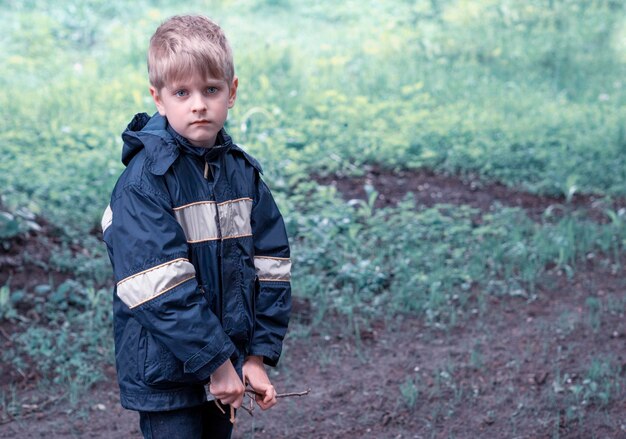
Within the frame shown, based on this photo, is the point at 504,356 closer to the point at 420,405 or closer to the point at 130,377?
the point at 420,405

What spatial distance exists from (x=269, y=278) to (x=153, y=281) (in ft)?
1.50

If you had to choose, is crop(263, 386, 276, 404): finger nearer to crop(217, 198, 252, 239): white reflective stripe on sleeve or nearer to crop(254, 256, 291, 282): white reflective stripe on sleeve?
crop(254, 256, 291, 282): white reflective stripe on sleeve

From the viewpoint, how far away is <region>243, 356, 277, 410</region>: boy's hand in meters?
2.70

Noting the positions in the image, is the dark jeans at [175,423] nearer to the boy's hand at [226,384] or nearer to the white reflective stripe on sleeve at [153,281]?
the boy's hand at [226,384]

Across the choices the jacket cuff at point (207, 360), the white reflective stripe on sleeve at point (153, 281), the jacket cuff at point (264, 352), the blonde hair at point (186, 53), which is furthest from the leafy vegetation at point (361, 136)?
the blonde hair at point (186, 53)

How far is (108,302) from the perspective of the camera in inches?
214

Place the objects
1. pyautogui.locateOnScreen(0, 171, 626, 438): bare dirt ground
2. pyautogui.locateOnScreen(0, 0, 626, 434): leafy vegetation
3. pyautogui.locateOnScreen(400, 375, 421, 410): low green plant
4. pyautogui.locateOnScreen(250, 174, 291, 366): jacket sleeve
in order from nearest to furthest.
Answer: pyautogui.locateOnScreen(250, 174, 291, 366): jacket sleeve
pyautogui.locateOnScreen(0, 171, 626, 438): bare dirt ground
pyautogui.locateOnScreen(400, 375, 421, 410): low green plant
pyautogui.locateOnScreen(0, 0, 626, 434): leafy vegetation

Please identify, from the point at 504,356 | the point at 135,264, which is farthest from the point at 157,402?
the point at 504,356

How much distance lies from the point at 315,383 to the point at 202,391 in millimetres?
2161

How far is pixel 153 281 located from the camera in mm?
2434

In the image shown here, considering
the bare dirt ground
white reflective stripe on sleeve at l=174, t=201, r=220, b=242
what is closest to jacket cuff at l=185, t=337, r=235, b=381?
white reflective stripe on sleeve at l=174, t=201, r=220, b=242

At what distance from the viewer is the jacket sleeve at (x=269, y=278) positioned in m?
2.76

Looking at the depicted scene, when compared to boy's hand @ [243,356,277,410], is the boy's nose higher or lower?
higher

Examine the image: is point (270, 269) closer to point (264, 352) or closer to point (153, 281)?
point (264, 352)
